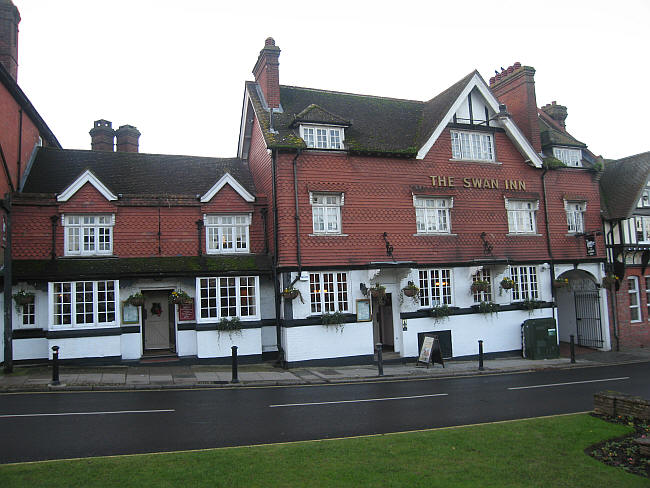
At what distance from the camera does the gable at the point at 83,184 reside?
19.9 meters

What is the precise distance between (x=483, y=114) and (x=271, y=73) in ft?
32.2

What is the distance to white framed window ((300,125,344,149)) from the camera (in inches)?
843

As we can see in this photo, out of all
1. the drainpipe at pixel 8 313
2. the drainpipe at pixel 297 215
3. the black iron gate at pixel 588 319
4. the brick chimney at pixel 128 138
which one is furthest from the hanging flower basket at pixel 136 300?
the black iron gate at pixel 588 319

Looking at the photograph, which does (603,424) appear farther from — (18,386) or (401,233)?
(18,386)

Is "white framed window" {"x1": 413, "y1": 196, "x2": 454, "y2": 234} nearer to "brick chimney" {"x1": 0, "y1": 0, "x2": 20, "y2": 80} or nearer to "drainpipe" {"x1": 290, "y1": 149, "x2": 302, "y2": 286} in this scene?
"drainpipe" {"x1": 290, "y1": 149, "x2": 302, "y2": 286}

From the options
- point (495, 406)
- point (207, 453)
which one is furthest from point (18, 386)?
point (495, 406)

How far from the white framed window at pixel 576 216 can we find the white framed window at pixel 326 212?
12.1 meters

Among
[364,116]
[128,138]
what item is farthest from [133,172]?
[364,116]

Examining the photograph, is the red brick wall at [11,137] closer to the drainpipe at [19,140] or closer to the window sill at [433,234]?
the drainpipe at [19,140]

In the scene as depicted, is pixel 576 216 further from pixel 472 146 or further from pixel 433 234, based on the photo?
pixel 433 234

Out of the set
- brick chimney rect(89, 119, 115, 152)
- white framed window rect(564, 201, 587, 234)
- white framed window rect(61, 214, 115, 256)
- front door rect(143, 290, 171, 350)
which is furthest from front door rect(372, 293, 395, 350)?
brick chimney rect(89, 119, 115, 152)

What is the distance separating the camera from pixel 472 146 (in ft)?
80.1

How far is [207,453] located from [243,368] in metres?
11.0

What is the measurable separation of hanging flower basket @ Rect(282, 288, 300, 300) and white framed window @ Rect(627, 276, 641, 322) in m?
17.8
